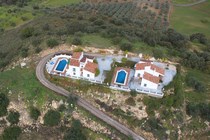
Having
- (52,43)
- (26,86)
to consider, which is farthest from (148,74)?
(52,43)

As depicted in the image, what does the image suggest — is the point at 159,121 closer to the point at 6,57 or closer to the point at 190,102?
the point at 190,102

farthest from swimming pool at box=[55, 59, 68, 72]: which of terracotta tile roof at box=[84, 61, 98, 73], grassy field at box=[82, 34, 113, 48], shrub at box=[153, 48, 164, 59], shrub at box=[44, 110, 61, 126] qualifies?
shrub at box=[153, 48, 164, 59]

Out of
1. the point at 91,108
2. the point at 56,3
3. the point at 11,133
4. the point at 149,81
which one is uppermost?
the point at 149,81

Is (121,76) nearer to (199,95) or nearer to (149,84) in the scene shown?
(149,84)

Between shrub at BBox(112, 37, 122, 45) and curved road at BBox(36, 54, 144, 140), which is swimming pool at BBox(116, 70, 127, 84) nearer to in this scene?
curved road at BBox(36, 54, 144, 140)

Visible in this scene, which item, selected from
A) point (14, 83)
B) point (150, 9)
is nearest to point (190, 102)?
point (14, 83)

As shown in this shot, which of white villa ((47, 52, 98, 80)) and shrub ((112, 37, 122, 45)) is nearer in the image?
white villa ((47, 52, 98, 80))
